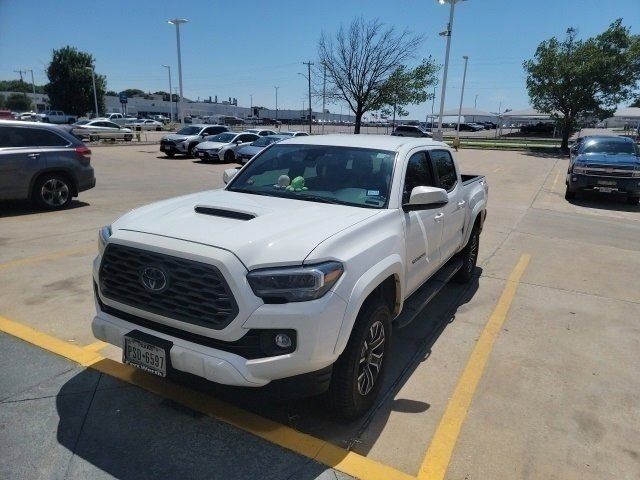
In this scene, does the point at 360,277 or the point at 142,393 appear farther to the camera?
the point at 142,393

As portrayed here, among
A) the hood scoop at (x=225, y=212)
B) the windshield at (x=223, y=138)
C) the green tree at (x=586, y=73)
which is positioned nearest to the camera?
the hood scoop at (x=225, y=212)

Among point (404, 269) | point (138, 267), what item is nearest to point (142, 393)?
point (138, 267)

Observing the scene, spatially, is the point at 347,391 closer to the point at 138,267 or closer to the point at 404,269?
the point at 404,269

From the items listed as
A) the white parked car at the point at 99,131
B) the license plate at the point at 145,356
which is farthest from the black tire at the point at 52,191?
the white parked car at the point at 99,131

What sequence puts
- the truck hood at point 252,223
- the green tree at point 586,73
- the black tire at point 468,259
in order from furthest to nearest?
the green tree at point 586,73 → the black tire at point 468,259 → the truck hood at point 252,223

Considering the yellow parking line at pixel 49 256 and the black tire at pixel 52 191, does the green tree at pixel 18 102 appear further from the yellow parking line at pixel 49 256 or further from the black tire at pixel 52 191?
the yellow parking line at pixel 49 256

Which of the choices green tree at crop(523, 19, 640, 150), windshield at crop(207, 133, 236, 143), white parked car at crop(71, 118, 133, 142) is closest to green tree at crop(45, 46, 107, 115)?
white parked car at crop(71, 118, 133, 142)

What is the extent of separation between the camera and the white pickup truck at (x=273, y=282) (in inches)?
97.0

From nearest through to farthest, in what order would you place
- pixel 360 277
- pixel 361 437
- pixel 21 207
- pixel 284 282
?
pixel 284 282 < pixel 360 277 < pixel 361 437 < pixel 21 207

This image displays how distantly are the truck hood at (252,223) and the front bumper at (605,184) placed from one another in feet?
39.4

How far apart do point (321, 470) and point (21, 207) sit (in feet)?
30.2

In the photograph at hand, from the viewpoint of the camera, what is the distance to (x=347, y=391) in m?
2.82

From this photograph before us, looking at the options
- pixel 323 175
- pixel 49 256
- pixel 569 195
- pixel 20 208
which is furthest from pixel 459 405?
pixel 569 195

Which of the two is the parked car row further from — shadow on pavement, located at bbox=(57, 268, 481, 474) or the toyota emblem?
the toyota emblem
